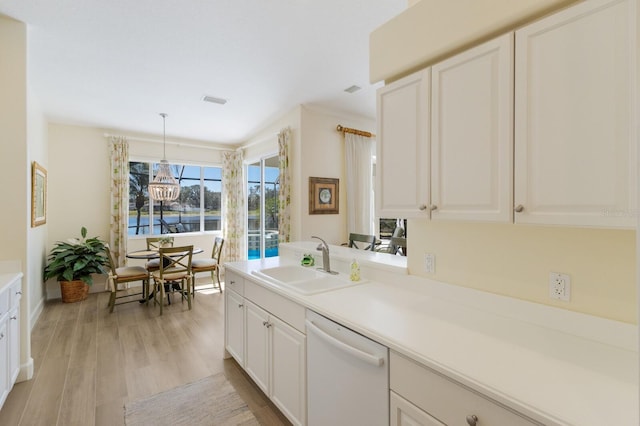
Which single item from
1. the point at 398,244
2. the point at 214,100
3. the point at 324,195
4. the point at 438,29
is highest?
the point at 214,100

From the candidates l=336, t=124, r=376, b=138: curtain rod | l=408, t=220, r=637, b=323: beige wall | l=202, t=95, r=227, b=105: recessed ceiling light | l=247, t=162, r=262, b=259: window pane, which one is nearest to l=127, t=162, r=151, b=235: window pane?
l=247, t=162, r=262, b=259: window pane

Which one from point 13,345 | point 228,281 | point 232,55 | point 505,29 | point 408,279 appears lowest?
point 13,345

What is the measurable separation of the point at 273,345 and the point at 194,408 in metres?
0.78

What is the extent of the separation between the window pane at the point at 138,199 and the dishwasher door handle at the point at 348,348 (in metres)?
5.11

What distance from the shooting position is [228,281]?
2.69m

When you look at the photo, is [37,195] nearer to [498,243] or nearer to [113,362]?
[113,362]

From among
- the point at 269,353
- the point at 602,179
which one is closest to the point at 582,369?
the point at 602,179

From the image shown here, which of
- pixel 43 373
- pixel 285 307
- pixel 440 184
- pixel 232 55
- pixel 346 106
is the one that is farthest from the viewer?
pixel 346 106

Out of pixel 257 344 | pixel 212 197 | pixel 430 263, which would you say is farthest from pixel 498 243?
pixel 212 197

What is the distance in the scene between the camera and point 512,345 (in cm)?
116

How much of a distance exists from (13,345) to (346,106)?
4.24 m

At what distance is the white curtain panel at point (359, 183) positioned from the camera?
466cm

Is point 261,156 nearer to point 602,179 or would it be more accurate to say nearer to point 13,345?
point 13,345

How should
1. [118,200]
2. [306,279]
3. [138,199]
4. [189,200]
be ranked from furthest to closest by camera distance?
[189,200], [138,199], [118,200], [306,279]
